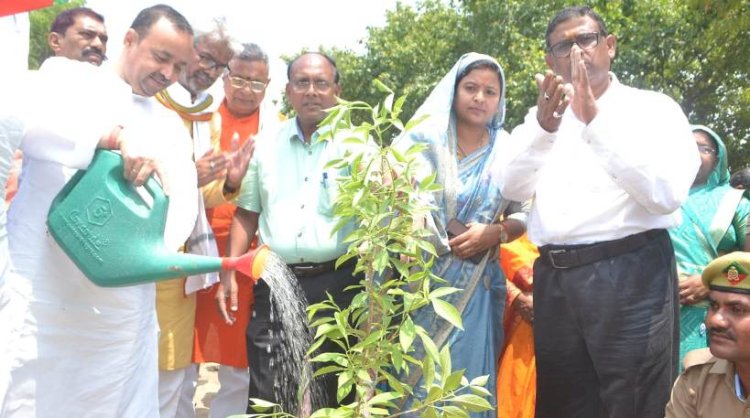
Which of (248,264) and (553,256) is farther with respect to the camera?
(553,256)

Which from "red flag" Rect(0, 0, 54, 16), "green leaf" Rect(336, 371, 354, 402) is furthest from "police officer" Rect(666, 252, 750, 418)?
"red flag" Rect(0, 0, 54, 16)

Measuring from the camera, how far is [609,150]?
105 inches

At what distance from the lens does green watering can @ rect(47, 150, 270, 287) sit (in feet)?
7.95

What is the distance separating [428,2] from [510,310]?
18912 mm

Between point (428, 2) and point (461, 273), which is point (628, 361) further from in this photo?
point (428, 2)

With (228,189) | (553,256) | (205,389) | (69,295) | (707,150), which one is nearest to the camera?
(69,295)

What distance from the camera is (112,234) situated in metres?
2.44

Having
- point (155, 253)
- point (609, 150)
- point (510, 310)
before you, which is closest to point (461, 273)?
point (510, 310)

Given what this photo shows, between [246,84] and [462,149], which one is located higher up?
[246,84]

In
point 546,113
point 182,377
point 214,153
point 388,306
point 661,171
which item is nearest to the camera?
point 388,306

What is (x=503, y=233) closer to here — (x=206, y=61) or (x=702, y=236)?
(x=702, y=236)

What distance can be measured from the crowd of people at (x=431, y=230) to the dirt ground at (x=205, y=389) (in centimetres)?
127

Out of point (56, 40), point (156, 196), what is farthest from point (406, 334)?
point (56, 40)

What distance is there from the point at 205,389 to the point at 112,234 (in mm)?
3613
